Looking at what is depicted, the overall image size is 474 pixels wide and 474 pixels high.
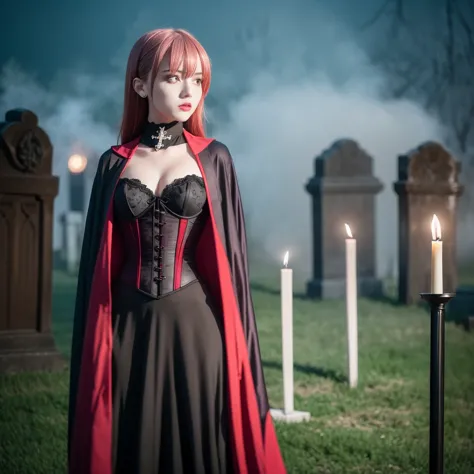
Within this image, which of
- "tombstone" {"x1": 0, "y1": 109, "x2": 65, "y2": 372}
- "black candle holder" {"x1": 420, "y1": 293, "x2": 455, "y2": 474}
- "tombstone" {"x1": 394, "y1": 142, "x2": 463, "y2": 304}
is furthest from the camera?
"tombstone" {"x1": 394, "y1": 142, "x2": 463, "y2": 304}

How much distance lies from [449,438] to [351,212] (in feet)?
16.4

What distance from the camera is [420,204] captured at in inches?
320

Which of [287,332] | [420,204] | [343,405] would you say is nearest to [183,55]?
[287,332]

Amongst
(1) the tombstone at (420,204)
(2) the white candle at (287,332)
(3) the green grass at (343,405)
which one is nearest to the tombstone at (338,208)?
(1) the tombstone at (420,204)

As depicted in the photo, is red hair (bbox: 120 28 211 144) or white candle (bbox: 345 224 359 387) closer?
red hair (bbox: 120 28 211 144)

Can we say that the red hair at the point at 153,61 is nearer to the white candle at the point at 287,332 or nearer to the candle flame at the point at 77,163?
the white candle at the point at 287,332

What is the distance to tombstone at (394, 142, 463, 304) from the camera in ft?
26.6

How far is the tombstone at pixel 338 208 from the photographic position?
8.70 meters

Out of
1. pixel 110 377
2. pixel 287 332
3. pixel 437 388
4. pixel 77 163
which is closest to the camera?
pixel 437 388

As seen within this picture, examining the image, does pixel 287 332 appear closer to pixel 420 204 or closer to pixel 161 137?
pixel 161 137

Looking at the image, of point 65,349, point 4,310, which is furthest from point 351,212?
point 4,310

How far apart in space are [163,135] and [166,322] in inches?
19.1

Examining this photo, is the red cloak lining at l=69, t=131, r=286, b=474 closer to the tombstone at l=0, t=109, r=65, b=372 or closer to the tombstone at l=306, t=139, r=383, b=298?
the tombstone at l=0, t=109, r=65, b=372

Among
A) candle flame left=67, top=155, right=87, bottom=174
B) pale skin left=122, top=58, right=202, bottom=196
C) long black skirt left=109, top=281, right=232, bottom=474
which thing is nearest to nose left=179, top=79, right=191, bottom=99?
pale skin left=122, top=58, right=202, bottom=196
